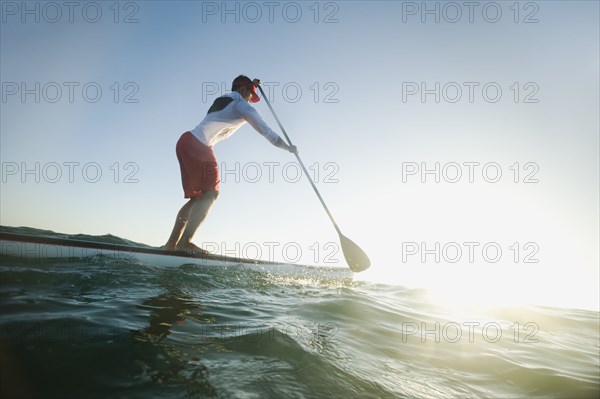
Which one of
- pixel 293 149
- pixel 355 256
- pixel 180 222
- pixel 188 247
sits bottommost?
pixel 355 256

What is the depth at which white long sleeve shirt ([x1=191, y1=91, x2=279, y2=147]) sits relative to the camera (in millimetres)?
5340

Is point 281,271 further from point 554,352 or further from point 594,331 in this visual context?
point 594,331

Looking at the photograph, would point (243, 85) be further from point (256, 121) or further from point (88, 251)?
point (88, 251)

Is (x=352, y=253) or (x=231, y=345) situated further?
(x=352, y=253)

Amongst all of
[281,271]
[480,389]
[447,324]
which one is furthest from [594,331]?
[281,271]

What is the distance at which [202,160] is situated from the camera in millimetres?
5336

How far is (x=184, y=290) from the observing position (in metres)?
4.15

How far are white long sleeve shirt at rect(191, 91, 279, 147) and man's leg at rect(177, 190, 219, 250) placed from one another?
0.91 meters

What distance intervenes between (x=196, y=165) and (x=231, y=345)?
140 inches

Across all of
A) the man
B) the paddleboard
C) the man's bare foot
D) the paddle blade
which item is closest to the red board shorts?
the man

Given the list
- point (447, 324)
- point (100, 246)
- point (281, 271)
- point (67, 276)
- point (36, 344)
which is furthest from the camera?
point (281, 271)

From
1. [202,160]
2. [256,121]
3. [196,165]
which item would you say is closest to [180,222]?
[196,165]

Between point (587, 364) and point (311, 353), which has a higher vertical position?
point (311, 353)

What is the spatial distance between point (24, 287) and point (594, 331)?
31.0ft
